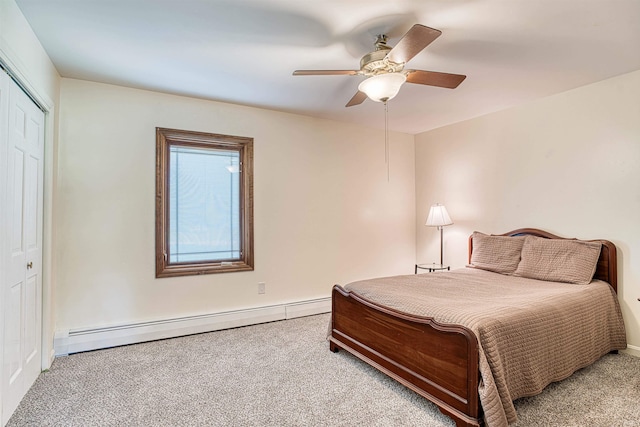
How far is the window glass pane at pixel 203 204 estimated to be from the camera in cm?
348

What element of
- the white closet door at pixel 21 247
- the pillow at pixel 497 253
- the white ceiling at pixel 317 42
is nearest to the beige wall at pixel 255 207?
the white ceiling at pixel 317 42

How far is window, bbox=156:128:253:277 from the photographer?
11.1ft

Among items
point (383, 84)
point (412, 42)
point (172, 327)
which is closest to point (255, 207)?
point (172, 327)

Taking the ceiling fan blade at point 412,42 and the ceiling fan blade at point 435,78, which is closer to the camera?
the ceiling fan blade at point 412,42

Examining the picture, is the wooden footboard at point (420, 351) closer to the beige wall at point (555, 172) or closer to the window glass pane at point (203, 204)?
the window glass pane at point (203, 204)

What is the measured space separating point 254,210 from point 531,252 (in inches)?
113

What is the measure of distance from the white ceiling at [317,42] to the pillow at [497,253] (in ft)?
4.87

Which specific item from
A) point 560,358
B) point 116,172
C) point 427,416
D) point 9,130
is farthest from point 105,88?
point 560,358

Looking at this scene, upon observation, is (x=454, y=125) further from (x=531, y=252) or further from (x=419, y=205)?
(x=531, y=252)

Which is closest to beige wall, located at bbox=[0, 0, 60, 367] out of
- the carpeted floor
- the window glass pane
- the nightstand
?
the carpeted floor

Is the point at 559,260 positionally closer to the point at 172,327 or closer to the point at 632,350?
the point at 632,350

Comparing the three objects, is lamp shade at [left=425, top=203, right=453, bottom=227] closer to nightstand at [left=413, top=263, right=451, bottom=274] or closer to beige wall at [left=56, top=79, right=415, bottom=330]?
nightstand at [left=413, top=263, right=451, bottom=274]

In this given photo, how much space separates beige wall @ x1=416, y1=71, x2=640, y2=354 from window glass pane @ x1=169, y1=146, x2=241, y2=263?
2736 millimetres

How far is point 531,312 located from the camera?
6.88 ft
